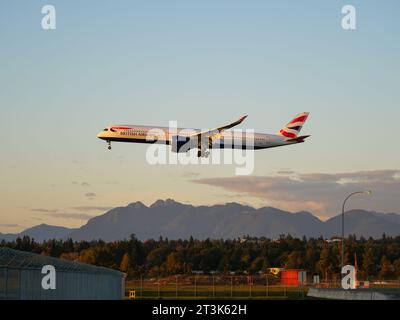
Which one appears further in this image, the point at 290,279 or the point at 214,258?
the point at 214,258

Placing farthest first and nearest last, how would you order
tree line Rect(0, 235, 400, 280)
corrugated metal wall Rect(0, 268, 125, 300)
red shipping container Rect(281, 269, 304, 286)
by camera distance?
1. tree line Rect(0, 235, 400, 280)
2. red shipping container Rect(281, 269, 304, 286)
3. corrugated metal wall Rect(0, 268, 125, 300)

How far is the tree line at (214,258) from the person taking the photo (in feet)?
484

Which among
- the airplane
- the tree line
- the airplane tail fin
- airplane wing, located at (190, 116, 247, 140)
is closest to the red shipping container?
the tree line

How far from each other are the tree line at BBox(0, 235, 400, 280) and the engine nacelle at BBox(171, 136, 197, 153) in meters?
42.2

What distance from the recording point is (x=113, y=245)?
160 meters

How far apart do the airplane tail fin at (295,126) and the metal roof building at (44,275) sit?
204 feet

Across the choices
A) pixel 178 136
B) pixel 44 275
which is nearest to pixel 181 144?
pixel 178 136

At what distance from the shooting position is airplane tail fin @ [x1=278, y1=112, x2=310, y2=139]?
12900cm

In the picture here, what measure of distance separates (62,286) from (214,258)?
361 ft

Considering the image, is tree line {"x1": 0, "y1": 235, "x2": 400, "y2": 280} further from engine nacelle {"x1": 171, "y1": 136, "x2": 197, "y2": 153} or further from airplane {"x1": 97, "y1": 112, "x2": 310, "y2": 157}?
engine nacelle {"x1": 171, "y1": 136, "x2": 197, "y2": 153}

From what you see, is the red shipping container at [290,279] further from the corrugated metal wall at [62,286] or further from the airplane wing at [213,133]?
the corrugated metal wall at [62,286]

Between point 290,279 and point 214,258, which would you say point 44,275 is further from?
point 214,258

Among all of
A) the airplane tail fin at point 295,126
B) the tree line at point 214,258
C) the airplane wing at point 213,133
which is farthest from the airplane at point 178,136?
the tree line at point 214,258

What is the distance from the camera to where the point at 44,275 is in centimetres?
5191
